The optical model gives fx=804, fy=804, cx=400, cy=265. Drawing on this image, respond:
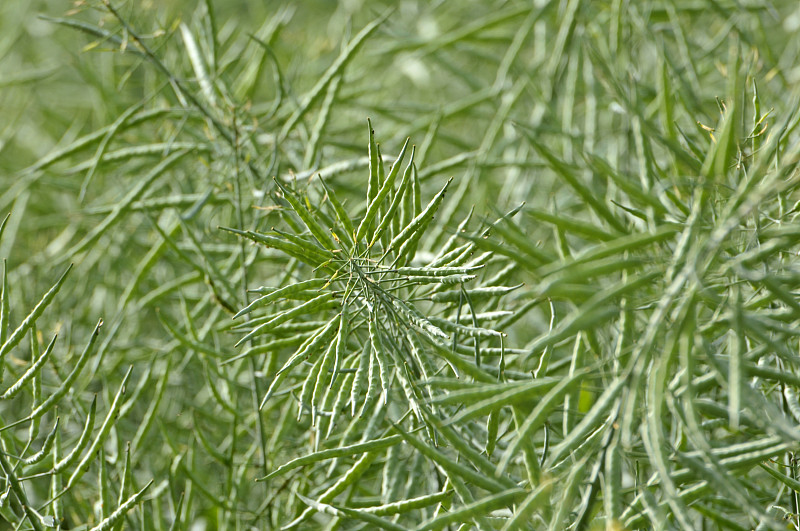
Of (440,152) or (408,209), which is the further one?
(440,152)

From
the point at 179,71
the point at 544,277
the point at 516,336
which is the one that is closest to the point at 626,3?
the point at 516,336

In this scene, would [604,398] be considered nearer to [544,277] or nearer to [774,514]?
[544,277]

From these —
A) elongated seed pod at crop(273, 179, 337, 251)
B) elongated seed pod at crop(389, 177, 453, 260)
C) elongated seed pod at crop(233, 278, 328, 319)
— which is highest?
elongated seed pod at crop(273, 179, 337, 251)

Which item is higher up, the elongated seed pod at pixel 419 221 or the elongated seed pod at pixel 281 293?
the elongated seed pod at pixel 419 221

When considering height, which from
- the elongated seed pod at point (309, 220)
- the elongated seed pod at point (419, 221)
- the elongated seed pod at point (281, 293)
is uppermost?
the elongated seed pod at point (309, 220)

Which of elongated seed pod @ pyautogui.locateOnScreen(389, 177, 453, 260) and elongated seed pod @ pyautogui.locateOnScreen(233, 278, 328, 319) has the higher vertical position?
elongated seed pod @ pyautogui.locateOnScreen(389, 177, 453, 260)

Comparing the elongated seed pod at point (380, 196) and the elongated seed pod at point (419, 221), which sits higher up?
the elongated seed pod at point (380, 196)

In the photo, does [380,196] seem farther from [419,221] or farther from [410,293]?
[410,293]

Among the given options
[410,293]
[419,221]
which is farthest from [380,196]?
[410,293]
